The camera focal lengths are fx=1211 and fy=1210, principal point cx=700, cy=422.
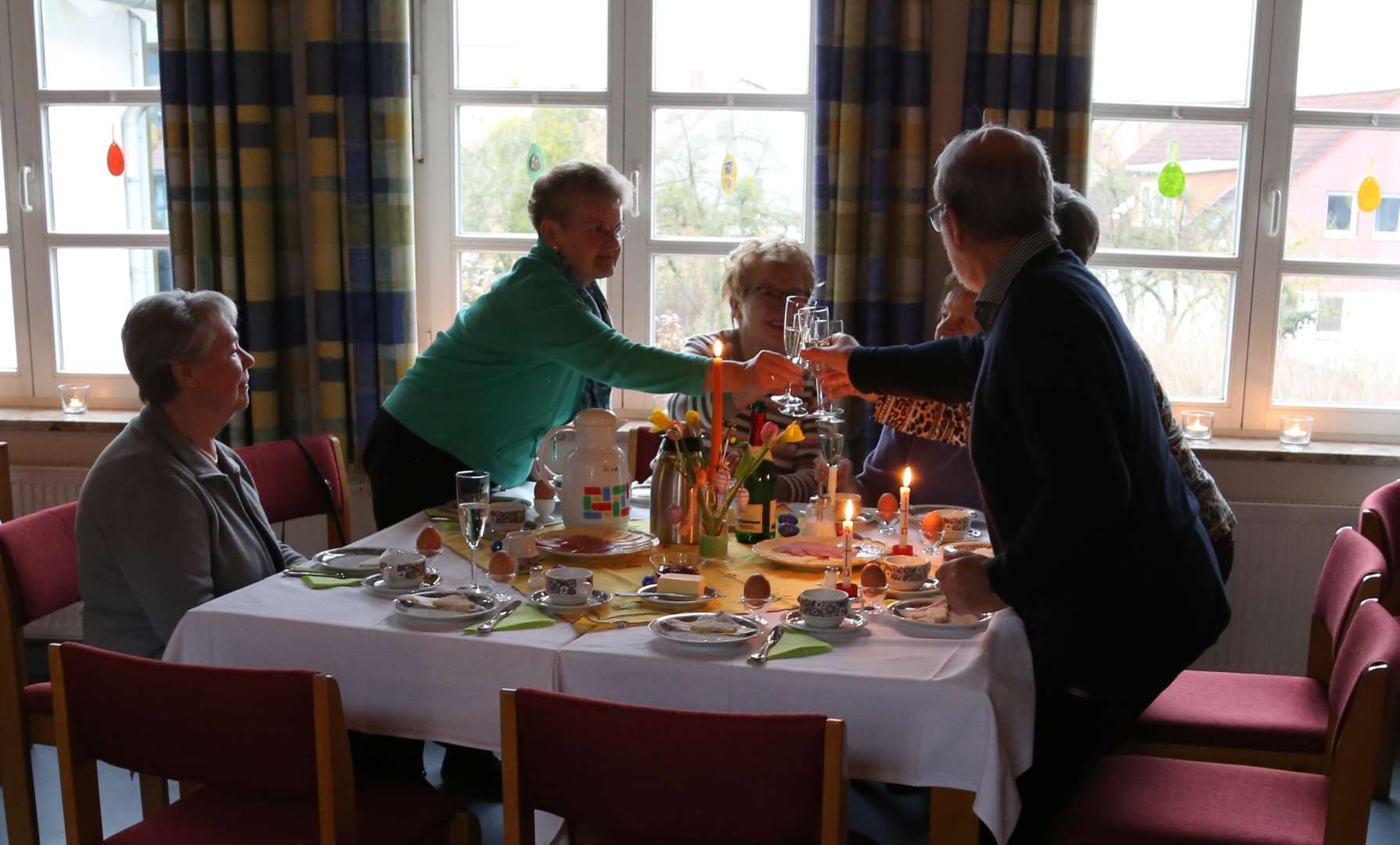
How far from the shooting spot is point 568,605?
2004mm

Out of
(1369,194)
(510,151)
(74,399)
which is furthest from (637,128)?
(1369,194)

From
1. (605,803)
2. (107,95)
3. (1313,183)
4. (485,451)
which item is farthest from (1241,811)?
(107,95)

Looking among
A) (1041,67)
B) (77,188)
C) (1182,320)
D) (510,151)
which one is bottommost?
(1182,320)

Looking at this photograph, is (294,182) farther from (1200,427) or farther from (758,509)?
(1200,427)

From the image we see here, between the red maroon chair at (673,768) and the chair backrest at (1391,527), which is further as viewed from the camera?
the chair backrest at (1391,527)

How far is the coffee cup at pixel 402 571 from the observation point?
6.92ft

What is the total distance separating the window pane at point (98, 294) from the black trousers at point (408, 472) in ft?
6.26

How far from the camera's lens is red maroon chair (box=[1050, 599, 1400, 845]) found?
1.71m

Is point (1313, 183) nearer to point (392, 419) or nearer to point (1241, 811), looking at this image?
point (1241, 811)

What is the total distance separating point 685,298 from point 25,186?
7.86ft

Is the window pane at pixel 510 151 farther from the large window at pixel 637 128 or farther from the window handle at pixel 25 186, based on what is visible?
the window handle at pixel 25 186

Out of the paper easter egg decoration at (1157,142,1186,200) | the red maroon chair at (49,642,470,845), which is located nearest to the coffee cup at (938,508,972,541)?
the red maroon chair at (49,642,470,845)

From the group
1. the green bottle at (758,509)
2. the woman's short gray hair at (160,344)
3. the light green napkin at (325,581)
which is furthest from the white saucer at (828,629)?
the woman's short gray hair at (160,344)

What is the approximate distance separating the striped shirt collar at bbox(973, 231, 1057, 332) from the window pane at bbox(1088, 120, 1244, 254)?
2304mm
